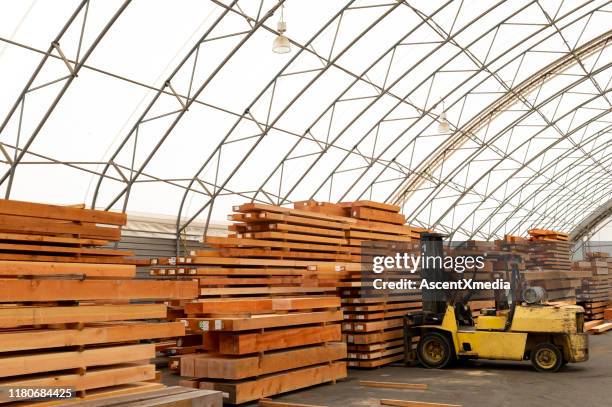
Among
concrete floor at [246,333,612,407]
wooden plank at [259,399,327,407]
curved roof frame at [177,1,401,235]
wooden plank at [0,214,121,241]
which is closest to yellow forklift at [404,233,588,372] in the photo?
concrete floor at [246,333,612,407]

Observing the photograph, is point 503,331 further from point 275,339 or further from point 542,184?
point 542,184

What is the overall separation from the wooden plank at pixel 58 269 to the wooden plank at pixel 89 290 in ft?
0.38

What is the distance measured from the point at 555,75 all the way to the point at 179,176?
16.3 m

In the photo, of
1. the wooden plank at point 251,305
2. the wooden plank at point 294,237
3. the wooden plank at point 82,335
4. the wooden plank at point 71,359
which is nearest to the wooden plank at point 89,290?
the wooden plank at point 82,335

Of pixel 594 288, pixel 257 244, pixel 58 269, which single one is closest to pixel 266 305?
pixel 257 244

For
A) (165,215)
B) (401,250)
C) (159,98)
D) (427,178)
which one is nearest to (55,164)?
(159,98)

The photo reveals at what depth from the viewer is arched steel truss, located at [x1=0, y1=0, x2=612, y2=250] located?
60.1 feet

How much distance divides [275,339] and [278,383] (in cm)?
76

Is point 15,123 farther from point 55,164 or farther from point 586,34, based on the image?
point 586,34

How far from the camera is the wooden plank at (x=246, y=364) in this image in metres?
10.7

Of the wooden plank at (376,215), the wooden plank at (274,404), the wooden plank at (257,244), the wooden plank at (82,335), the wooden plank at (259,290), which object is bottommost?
the wooden plank at (274,404)

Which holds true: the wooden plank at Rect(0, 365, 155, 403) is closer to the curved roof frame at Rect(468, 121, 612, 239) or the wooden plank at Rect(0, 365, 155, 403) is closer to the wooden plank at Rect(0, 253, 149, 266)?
the wooden plank at Rect(0, 253, 149, 266)

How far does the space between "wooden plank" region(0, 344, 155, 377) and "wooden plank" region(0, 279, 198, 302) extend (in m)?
0.59

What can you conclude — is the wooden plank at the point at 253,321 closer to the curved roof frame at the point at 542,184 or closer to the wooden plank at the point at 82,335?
the wooden plank at the point at 82,335
